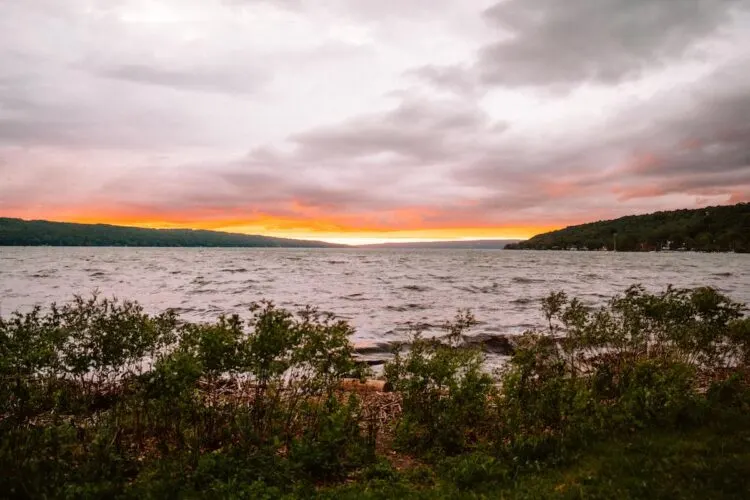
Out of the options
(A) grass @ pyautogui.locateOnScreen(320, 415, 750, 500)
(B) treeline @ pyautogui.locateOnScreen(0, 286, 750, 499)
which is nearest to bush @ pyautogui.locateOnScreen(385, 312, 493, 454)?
(B) treeline @ pyautogui.locateOnScreen(0, 286, 750, 499)

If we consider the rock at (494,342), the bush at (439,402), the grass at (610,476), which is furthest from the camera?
the rock at (494,342)

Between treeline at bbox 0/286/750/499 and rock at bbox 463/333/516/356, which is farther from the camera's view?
rock at bbox 463/333/516/356

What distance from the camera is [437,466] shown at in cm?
896

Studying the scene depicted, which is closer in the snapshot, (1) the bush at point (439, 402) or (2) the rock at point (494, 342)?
(1) the bush at point (439, 402)

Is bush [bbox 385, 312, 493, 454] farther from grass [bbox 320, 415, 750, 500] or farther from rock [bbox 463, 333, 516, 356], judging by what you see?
rock [bbox 463, 333, 516, 356]

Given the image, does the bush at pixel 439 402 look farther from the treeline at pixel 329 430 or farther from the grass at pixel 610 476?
the grass at pixel 610 476

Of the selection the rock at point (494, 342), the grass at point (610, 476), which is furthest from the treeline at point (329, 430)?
the rock at point (494, 342)

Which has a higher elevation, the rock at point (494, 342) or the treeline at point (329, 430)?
the treeline at point (329, 430)

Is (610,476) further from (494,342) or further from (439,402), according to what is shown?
(494,342)

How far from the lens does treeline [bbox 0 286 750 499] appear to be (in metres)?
7.74

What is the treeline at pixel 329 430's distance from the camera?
7.74 meters

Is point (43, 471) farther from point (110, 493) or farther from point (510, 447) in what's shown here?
point (510, 447)

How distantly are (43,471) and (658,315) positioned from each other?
16800 mm

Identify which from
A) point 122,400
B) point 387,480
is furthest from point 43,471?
point 387,480
